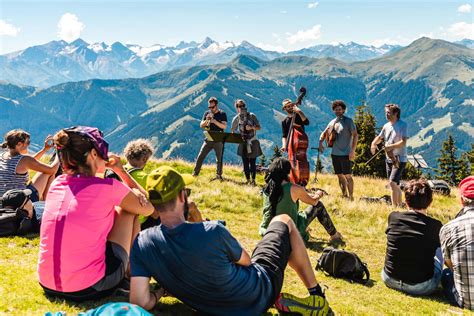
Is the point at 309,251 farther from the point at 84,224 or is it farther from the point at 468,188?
the point at 84,224

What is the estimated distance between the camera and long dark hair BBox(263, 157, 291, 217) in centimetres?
723

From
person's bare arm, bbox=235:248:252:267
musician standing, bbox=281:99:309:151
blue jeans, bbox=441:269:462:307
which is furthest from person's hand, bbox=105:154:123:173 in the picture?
musician standing, bbox=281:99:309:151

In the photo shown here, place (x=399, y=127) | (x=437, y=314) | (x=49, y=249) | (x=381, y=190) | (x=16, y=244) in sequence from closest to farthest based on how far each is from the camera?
(x=49, y=249) → (x=437, y=314) → (x=16, y=244) → (x=399, y=127) → (x=381, y=190)

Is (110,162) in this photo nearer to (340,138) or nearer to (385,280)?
(385,280)

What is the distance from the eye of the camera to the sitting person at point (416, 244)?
20.6ft

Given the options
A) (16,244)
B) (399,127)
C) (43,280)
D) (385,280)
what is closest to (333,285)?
(385,280)

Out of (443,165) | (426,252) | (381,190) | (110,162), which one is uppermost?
(110,162)

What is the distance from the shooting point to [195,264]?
3924 mm

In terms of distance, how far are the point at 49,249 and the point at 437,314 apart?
17.2 ft

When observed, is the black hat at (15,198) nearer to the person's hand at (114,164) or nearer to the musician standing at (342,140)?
the person's hand at (114,164)

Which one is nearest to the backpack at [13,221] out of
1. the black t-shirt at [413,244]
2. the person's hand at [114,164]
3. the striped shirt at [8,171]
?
the striped shirt at [8,171]

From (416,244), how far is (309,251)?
272cm

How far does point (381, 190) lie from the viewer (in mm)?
18188

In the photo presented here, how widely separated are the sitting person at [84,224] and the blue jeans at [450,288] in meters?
4.77
